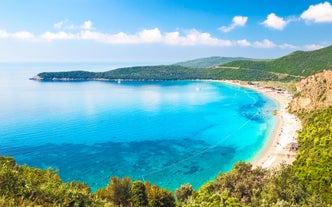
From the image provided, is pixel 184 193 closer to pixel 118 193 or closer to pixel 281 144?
pixel 118 193

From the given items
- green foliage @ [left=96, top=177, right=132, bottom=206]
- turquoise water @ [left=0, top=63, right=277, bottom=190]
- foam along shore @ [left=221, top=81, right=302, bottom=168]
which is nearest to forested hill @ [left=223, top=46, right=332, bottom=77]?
turquoise water @ [left=0, top=63, right=277, bottom=190]

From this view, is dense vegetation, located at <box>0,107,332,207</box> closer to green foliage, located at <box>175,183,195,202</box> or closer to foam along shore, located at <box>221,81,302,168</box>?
green foliage, located at <box>175,183,195,202</box>

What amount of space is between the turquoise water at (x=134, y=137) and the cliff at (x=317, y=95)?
1000 cm

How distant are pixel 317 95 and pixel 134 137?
52.0 m

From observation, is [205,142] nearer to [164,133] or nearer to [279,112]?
[164,133]

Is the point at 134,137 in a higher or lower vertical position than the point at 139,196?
lower

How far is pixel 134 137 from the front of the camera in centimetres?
6369

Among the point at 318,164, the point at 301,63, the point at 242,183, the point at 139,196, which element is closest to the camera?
the point at 139,196

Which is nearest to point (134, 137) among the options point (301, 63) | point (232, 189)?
point (232, 189)

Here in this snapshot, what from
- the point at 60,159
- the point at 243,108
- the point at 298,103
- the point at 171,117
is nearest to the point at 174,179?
the point at 60,159

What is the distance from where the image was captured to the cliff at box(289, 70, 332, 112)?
210 feet

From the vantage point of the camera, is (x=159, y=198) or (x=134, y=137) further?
(x=134, y=137)

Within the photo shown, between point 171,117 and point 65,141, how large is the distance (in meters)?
37.7

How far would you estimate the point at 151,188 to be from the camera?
28.2 metres
